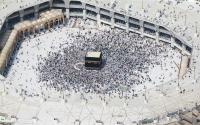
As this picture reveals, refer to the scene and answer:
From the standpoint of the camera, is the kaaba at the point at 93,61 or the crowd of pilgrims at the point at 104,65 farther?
the kaaba at the point at 93,61

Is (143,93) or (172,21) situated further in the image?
(172,21)

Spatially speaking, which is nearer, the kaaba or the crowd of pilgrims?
the crowd of pilgrims

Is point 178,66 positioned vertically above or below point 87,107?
above

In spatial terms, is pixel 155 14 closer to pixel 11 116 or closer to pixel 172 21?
pixel 172 21

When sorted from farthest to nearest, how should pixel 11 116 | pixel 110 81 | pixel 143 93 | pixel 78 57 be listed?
pixel 78 57, pixel 110 81, pixel 143 93, pixel 11 116

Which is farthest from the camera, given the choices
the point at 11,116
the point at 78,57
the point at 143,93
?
the point at 78,57

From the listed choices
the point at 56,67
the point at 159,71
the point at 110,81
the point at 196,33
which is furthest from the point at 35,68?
the point at 196,33
